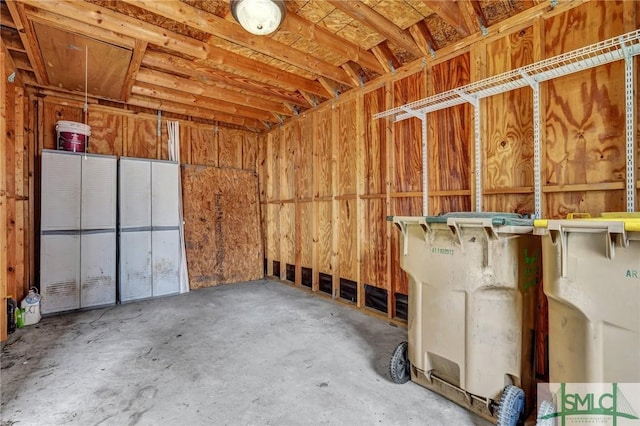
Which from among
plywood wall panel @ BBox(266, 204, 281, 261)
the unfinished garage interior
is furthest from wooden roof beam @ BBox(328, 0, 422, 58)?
plywood wall panel @ BBox(266, 204, 281, 261)

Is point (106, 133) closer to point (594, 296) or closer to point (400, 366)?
point (400, 366)

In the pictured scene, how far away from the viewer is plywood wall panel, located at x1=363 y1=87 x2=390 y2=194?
333cm

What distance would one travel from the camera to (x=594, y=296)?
4.11ft

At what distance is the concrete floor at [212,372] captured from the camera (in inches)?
68.6

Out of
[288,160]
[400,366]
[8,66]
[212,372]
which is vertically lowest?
[212,372]

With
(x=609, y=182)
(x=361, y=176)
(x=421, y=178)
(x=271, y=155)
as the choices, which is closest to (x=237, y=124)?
(x=271, y=155)

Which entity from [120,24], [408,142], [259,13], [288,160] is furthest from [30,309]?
[408,142]

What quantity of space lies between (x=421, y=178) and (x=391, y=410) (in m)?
2.03

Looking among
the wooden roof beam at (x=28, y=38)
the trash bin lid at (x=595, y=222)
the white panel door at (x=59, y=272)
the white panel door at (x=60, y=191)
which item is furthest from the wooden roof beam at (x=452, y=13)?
the white panel door at (x=59, y=272)

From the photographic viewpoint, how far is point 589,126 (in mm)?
1930

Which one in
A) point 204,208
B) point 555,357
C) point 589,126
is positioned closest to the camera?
point 555,357

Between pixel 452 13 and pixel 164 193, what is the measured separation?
13.6ft

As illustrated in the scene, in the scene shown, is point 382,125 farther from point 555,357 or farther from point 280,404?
point 280,404

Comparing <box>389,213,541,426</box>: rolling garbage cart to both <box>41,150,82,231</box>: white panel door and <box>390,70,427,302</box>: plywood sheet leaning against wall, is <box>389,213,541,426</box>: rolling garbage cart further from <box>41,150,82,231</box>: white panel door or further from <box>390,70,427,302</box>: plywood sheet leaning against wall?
<box>41,150,82,231</box>: white panel door
